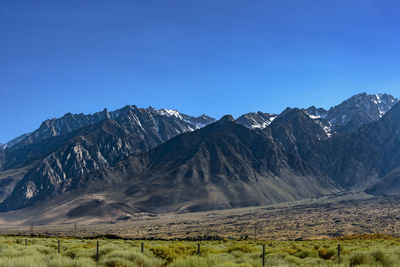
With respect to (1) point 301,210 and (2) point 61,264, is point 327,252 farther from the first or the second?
(1) point 301,210

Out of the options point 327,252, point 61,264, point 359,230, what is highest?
point 61,264

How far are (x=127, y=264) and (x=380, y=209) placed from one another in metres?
182

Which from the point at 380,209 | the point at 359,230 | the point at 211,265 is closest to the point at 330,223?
the point at 359,230

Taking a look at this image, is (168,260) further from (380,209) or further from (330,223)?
(380,209)

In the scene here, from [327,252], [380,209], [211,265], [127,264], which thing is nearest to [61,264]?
[127,264]

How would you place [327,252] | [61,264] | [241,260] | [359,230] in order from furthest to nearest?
[359,230] < [327,252] < [241,260] < [61,264]

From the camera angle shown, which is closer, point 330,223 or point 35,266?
point 35,266

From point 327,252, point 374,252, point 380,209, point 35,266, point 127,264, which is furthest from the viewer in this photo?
point 380,209

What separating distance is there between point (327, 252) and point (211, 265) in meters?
12.5

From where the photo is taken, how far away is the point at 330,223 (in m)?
139

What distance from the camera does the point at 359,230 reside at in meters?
116

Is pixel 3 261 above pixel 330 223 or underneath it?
above

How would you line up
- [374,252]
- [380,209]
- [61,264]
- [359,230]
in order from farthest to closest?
1. [380,209]
2. [359,230]
3. [374,252]
4. [61,264]

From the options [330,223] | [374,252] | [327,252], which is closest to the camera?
[374,252]
